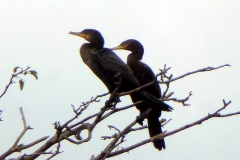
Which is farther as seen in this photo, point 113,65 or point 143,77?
point 143,77

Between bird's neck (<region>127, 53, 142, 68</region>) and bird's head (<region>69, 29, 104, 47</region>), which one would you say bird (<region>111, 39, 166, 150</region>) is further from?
bird's head (<region>69, 29, 104, 47</region>)

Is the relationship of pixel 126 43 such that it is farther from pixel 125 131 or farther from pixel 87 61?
pixel 125 131

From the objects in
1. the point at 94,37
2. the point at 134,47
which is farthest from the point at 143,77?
the point at 94,37

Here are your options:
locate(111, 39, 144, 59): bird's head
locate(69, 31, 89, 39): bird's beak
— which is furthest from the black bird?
locate(111, 39, 144, 59): bird's head

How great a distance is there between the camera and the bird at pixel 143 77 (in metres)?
6.41

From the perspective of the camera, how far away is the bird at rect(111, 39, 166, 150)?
6406 mm

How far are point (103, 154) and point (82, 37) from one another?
2999 millimetres

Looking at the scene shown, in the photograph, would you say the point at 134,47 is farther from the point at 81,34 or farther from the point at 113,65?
the point at 113,65

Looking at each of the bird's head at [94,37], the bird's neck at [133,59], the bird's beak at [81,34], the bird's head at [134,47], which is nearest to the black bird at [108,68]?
the bird's head at [94,37]

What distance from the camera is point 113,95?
479 cm

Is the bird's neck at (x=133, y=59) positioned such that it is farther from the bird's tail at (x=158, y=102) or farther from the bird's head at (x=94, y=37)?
the bird's tail at (x=158, y=102)

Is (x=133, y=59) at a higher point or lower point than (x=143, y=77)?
higher

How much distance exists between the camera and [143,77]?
21.1 feet

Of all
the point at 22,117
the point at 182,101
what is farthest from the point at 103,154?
the point at 182,101
